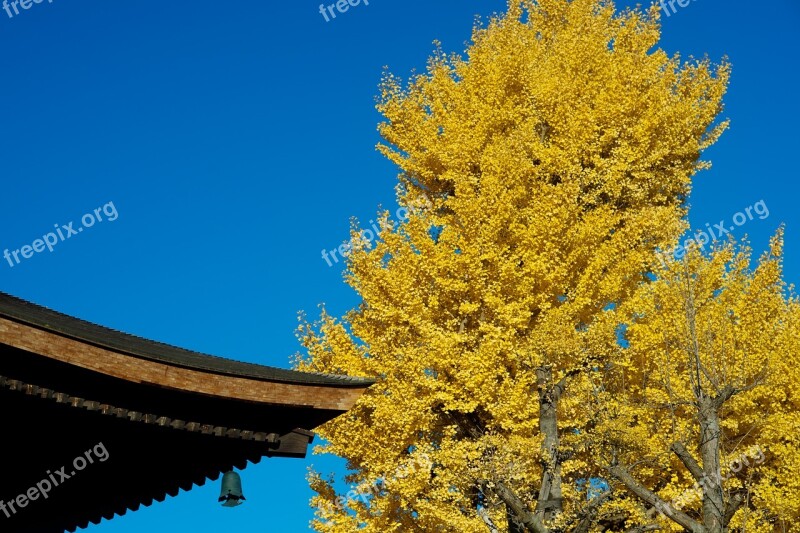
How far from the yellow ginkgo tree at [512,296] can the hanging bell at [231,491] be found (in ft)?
18.2

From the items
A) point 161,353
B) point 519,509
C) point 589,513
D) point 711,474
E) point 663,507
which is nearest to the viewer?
point 161,353

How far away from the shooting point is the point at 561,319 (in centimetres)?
1401

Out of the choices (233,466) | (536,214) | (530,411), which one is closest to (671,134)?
(536,214)

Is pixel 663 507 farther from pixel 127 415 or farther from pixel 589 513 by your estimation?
pixel 127 415

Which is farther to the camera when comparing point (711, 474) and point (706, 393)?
point (706, 393)

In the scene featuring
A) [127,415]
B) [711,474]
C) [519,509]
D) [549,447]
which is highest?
[549,447]

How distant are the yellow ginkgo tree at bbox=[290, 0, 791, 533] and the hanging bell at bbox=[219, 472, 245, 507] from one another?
218 inches

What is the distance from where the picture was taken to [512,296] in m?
14.5

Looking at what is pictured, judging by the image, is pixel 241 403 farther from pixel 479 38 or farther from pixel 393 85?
pixel 479 38

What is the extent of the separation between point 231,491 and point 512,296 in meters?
9.41

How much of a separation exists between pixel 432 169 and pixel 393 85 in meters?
2.13

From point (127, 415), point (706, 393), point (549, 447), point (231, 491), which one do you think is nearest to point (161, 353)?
point (127, 415)

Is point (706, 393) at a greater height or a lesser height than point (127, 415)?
greater

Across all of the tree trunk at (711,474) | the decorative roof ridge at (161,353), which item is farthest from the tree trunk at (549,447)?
the decorative roof ridge at (161,353)
